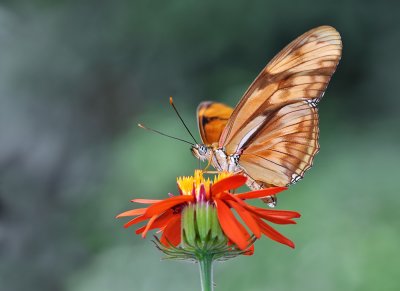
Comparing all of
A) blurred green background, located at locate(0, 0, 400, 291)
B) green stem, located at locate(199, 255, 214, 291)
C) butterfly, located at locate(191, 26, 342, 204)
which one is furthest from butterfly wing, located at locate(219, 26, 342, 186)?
blurred green background, located at locate(0, 0, 400, 291)

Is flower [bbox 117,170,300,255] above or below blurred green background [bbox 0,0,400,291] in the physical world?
below

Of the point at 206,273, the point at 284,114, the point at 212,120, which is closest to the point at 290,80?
the point at 284,114

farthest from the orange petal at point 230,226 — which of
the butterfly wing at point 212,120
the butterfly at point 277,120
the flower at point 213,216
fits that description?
the butterfly wing at point 212,120

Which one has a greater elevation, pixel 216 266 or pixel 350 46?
pixel 350 46

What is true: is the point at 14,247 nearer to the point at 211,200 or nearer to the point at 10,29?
the point at 10,29

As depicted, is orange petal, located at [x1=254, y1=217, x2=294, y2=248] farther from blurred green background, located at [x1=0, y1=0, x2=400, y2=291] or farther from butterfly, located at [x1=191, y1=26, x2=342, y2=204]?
blurred green background, located at [x1=0, y1=0, x2=400, y2=291]

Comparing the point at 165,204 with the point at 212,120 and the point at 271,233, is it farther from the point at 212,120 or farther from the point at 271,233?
the point at 212,120

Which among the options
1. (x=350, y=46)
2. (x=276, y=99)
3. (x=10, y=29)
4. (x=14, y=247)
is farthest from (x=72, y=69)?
(x=276, y=99)
